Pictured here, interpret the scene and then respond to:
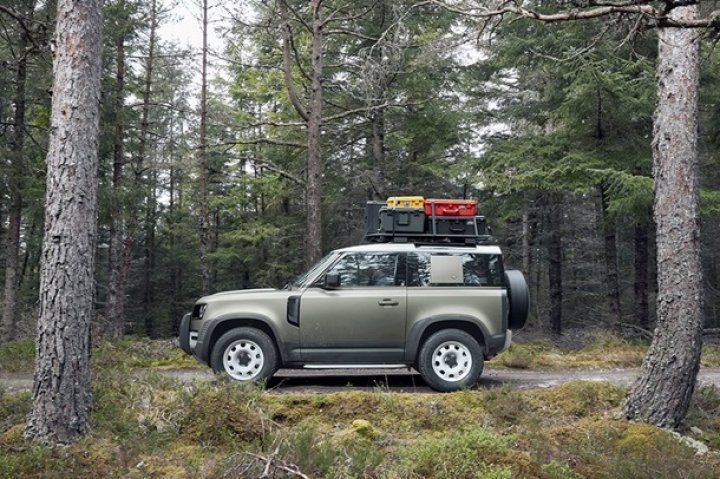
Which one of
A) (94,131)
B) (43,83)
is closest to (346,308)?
(94,131)

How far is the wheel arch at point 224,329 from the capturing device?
28.3 feet

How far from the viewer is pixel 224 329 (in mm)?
8820

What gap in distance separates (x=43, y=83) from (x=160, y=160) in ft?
28.9

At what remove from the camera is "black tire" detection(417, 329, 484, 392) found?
8672mm

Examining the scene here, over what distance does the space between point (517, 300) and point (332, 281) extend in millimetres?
2823

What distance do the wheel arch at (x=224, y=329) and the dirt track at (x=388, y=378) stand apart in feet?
1.43

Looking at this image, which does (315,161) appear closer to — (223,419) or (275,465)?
(223,419)

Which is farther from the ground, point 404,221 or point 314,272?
point 404,221

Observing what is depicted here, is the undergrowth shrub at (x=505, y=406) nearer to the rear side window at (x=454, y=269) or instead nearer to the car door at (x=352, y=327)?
the car door at (x=352, y=327)

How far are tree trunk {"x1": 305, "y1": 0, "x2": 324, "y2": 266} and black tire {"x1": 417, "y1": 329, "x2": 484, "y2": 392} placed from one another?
5.69m

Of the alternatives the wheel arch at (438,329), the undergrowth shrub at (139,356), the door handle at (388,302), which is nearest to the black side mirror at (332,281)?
the door handle at (388,302)

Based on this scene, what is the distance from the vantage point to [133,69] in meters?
20.5

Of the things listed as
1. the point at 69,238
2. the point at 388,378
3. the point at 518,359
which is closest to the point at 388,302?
the point at 388,378

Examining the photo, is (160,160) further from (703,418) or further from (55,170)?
(703,418)
